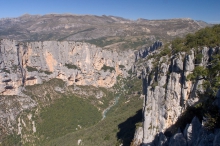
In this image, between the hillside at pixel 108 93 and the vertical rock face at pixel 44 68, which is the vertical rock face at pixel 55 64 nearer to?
the vertical rock face at pixel 44 68

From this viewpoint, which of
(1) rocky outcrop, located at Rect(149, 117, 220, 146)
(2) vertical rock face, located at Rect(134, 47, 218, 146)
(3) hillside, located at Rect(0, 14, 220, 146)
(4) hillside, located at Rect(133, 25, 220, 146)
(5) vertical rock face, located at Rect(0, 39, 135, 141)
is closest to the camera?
(1) rocky outcrop, located at Rect(149, 117, 220, 146)

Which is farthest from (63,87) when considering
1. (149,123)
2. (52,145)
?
(149,123)

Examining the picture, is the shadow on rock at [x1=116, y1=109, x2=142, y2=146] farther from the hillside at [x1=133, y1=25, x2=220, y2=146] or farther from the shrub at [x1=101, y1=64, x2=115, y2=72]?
the shrub at [x1=101, y1=64, x2=115, y2=72]

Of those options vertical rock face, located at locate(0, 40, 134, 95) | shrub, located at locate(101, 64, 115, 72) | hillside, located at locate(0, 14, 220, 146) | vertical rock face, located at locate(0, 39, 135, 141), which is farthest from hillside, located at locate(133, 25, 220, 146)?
shrub, located at locate(101, 64, 115, 72)

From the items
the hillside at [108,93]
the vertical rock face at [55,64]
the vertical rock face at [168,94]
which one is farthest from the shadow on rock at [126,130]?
the vertical rock face at [55,64]

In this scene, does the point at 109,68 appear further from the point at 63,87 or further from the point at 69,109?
the point at 69,109

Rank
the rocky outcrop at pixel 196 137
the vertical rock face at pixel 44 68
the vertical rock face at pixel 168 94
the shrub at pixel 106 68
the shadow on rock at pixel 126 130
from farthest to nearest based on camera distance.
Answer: the shrub at pixel 106 68 < the vertical rock face at pixel 44 68 < the shadow on rock at pixel 126 130 < the vertical rock face at pixel 168 94 < the rocky outcrop at pixel 196 137
